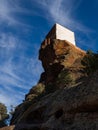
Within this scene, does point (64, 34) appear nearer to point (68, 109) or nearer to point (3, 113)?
point (3, 113)

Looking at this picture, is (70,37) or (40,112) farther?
(70,37)

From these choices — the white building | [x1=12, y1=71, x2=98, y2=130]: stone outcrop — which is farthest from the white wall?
[x1=12, y1=71, x2=98, y2=130]: stone outcrop

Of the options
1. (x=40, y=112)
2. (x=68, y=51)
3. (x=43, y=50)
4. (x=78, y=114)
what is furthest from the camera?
(x=43, y=50)

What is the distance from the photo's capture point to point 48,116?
35656 mm

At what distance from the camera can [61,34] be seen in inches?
2997

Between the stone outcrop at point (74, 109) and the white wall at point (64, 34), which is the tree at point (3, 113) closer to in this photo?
the white wall at point (64, 34)

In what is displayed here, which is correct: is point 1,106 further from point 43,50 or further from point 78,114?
point 78,114

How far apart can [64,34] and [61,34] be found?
1.26 m

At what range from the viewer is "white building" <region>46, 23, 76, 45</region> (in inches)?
2981

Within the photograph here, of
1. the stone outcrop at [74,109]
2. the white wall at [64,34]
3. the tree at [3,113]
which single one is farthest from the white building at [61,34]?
the stone outcrop at [74,109]

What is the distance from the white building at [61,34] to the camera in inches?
2981

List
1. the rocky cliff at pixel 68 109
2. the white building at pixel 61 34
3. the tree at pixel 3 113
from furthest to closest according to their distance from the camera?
the white building at pixel 61 34, the tree at pixel 3 113, the rocky cliff at pixel 68 109

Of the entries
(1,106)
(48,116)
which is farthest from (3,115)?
(48,116)

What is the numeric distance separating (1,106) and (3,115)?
3.29 m
